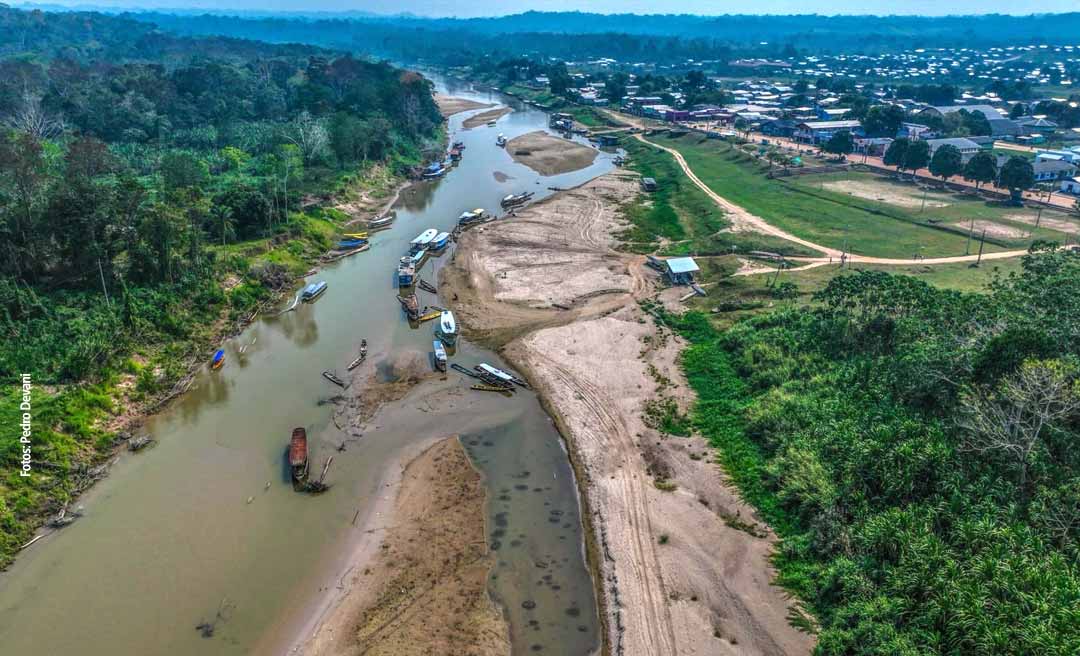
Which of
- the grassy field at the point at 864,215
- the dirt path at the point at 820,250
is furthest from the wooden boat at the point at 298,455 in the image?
the grassy field at the point at 864,215

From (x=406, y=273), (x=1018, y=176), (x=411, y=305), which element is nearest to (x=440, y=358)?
(x=411, y=305)

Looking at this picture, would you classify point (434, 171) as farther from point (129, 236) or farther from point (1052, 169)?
point (1052, 169)

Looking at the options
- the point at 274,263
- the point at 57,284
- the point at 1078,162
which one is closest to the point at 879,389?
the point at 274,263

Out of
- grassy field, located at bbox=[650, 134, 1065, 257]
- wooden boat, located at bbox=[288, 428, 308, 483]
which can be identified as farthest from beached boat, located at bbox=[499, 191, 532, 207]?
wooden boat, located at bbox=[288, 428, 308, 483]

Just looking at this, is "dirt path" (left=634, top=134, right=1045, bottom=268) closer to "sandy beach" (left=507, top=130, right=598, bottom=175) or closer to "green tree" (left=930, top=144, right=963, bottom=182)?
"green tree" (left=930, top=144, right=963, bottom=182)

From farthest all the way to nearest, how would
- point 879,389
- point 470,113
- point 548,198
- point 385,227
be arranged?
point 470,113 → point 548,198 → point 385,227 → point 879,389

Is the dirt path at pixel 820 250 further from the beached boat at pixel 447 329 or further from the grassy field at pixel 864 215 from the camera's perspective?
the beached boat at pixel 447 329

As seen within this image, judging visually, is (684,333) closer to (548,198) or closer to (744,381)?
(744,381)
